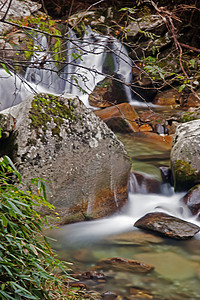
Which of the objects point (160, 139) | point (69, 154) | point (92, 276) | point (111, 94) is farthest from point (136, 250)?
point (111, 94)

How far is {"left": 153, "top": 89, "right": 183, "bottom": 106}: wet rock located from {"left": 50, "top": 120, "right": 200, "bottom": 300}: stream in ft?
20.3

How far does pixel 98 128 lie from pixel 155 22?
28.7 feet

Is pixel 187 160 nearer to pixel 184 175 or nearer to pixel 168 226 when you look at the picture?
pixel 184 175

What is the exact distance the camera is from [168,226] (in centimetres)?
409

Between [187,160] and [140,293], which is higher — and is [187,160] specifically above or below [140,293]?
above

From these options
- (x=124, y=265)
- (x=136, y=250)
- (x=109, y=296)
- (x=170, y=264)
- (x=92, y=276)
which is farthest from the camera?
(x=136, y=250)

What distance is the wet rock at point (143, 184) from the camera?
208 inches

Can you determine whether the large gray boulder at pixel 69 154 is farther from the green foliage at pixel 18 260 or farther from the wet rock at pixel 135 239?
the green foliage at pixel 18 260

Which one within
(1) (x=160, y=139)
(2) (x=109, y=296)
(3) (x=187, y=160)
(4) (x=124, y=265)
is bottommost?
(1) (x=160, y=139)

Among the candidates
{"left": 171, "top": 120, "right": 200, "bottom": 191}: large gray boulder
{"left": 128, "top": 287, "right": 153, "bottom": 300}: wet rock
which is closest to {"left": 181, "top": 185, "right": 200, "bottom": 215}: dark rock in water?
{"left": 171, "top": 120, "right": 200, "bottom": 191}: large gray boulder

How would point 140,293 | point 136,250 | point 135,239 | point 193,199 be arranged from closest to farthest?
point 140,293 → point 136,250 → point 135,239 → point 193,199

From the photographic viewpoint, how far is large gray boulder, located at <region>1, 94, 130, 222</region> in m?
3.81

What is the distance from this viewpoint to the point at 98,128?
438cm

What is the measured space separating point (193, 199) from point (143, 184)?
0.88 m
